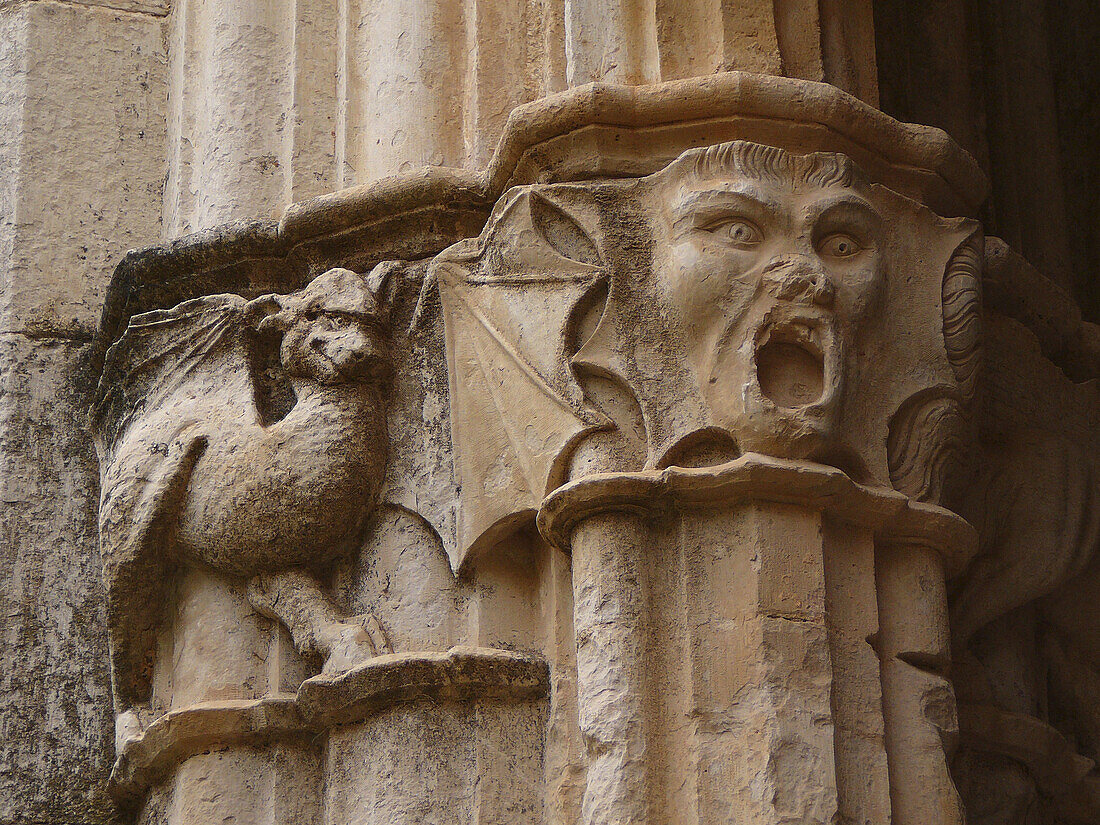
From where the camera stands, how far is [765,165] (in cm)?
198

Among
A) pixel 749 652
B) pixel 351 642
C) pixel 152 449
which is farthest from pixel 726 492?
pixel 152 449

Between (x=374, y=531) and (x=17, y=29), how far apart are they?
111cm

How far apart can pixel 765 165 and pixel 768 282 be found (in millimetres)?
157

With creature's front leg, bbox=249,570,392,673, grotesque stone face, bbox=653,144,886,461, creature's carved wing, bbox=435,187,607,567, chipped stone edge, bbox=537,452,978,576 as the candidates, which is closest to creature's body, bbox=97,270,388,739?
creature's front leg, bbox=249,570,392,673

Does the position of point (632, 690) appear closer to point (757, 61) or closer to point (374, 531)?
point (374, 531)

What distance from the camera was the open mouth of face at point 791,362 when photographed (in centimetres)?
190

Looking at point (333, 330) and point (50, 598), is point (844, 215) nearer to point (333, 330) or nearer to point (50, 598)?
point (333, 330)

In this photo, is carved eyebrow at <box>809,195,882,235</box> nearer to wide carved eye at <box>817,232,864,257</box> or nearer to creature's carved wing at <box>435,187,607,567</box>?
wide carved eye at <box>817,232,864,257</box>

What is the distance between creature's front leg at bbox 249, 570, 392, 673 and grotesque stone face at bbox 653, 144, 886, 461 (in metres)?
0.47

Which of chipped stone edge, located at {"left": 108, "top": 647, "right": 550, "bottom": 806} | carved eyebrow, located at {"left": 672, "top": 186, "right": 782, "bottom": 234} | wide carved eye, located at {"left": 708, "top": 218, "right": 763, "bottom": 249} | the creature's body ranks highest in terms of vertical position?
carved eyebrow, located at {"left": 672, "top": 186, "right": 782, "bottom": 234}

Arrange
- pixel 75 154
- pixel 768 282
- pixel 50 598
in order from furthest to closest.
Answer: pixel 75 154
pixel 50 598
pixel 768 282

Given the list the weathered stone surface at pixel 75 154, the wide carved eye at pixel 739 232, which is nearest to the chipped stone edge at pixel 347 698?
the wide carved eye at pixel 739 232

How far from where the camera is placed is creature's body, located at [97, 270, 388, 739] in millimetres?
2027

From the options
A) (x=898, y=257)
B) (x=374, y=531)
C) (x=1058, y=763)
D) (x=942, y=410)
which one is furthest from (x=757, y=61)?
(x=1058, y=763)
